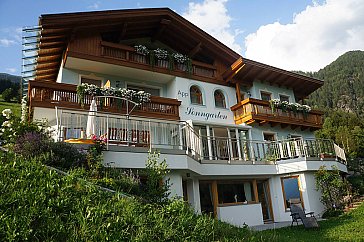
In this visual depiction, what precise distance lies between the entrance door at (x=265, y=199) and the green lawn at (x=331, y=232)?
401cm

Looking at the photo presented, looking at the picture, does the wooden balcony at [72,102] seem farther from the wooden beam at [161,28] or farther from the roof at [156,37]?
the wooden beam at [161,28]

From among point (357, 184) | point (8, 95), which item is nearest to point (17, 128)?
point (357, 184)

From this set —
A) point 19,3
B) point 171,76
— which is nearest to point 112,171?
point 19,3

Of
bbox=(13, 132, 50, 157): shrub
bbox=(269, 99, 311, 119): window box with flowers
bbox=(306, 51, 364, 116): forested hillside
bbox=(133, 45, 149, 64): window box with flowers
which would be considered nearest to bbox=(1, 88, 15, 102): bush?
bbox=(133, 45, 149, 64): window box with flowers

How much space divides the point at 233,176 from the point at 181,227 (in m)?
8.85

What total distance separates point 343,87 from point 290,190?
3541 inches

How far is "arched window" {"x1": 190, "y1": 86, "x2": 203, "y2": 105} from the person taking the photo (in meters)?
16.7

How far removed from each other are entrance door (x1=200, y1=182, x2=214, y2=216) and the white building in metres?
0.04

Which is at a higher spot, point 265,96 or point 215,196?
point 265,96

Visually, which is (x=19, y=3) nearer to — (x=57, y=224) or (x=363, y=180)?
(x=57, y=224)

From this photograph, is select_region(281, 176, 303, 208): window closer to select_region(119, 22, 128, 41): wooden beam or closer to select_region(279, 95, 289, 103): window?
select_region(279, 95, 289, 103): window

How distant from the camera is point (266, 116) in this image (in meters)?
17.0

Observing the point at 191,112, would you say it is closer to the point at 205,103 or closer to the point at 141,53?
the point at 205,103

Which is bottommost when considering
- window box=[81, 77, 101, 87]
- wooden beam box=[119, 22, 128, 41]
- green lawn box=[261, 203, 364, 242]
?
green lawn box=[261, 203, 364, 242]
